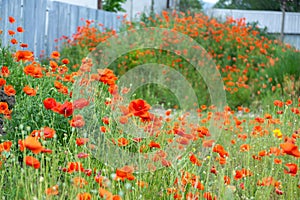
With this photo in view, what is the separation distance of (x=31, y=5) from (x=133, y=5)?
14.0m

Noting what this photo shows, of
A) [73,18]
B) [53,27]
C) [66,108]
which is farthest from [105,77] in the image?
[73,18]

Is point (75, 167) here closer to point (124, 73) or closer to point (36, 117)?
point (36, 117)

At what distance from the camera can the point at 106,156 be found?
11.7 ft

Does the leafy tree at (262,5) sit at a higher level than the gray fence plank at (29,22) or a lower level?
higher

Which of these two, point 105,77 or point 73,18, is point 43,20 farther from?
point 105,77

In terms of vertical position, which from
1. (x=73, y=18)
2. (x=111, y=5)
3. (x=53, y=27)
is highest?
(x=111, y=5)

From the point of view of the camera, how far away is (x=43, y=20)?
36.4 ft

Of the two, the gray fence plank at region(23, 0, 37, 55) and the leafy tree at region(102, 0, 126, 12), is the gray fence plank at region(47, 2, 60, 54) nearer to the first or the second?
the gray fence plank at region(23, 0, 37, 55)

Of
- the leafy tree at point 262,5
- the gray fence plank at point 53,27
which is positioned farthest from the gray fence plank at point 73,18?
the leafy tree at point 262,5

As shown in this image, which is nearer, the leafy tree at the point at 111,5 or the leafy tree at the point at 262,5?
the leafy tree at the point at 111,5

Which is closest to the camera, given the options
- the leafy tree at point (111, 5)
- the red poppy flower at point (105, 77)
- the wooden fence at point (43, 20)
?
the red poppy flower at point (105, 77)

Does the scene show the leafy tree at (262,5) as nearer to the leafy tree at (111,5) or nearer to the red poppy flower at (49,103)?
the leafy tree at (111,5)

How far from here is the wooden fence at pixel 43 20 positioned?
899 centimetres

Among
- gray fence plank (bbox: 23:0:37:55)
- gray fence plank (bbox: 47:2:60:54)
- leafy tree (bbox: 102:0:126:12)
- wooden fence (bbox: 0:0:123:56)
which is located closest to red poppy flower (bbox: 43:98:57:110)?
wooden fence (bbox: 0:0:123:56)
